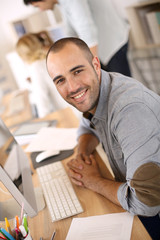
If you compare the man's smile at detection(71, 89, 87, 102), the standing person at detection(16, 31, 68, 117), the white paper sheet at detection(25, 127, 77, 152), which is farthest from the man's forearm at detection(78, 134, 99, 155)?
the standing person at detection(16, 31, 68, 117)

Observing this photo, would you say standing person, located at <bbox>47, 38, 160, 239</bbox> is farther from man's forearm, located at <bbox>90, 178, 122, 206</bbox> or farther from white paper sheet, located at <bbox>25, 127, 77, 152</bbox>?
white paper sheet, located at <bbox>25, 127, 77, 152</bbox>

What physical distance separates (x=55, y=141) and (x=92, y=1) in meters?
0.94

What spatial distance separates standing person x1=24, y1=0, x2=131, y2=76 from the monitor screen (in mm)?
946

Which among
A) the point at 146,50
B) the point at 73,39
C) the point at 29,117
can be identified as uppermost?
the point at 73,39

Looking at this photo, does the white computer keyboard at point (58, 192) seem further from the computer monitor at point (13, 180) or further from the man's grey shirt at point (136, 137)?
the man's grey shirt at point (136, 137)

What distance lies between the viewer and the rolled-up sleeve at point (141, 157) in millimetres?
778

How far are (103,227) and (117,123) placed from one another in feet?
0.99

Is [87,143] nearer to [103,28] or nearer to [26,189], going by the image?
[26,189]

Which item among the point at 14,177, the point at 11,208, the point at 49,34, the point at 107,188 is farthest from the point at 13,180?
the point at 49,34

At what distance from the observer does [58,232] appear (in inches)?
34.9

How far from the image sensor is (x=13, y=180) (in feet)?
2.95

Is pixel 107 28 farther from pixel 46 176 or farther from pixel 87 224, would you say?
pixel 87 224

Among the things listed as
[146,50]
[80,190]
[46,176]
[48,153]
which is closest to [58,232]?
[80,190]

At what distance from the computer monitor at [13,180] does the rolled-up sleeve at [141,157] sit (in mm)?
321
